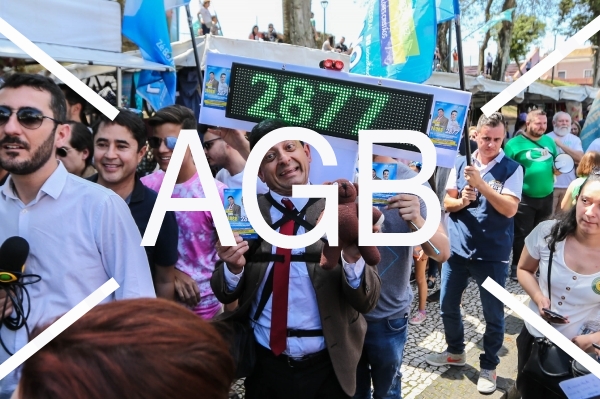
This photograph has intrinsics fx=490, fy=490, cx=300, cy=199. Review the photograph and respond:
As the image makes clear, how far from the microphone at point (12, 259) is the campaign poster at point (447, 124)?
5.11 feet

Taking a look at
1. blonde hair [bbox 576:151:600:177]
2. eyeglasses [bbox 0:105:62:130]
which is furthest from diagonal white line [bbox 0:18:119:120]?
blonde hair [bbox 576:151:600:177]

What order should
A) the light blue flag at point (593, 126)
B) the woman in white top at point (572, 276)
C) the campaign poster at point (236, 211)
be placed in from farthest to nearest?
the light blue flag at point (593, 126) < the woman in white top at point (572, 276) < the campaign poster at point (236, 211)

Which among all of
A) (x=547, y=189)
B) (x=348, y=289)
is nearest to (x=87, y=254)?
(x=348, y=289)

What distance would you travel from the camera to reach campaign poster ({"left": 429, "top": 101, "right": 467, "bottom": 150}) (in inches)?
76.2

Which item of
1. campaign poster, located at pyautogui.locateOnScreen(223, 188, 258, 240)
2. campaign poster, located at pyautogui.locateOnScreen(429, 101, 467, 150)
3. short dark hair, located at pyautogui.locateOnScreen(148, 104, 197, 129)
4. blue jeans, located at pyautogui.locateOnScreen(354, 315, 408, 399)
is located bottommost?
blue jeans, located at pyautogui.locateOnScreen(354, 315, 408, 399)

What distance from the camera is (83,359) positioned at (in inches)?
31.9

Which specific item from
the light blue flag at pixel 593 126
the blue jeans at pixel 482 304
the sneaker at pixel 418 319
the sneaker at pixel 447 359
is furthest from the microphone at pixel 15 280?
the light blue flag at pixel 593 126

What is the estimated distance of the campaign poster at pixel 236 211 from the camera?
186 cm

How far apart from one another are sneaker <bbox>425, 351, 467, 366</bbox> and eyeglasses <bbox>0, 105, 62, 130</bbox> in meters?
3.35

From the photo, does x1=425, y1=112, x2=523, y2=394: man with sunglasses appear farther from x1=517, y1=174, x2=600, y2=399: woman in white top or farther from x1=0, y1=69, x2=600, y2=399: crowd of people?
x1=517, y1=174, x2=600, y2=399: woman in white top

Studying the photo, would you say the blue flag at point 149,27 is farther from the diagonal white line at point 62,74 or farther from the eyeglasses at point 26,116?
the eyeglasses at point 26,116

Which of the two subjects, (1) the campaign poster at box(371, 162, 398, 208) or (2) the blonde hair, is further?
(2) the blonde hair

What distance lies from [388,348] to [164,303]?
1885 millimetres

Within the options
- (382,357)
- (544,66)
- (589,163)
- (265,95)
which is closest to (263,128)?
(265,95)
